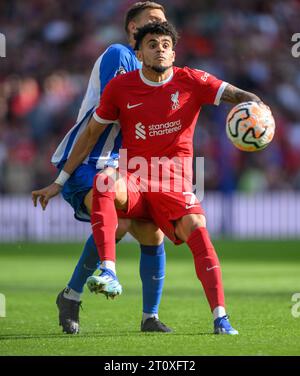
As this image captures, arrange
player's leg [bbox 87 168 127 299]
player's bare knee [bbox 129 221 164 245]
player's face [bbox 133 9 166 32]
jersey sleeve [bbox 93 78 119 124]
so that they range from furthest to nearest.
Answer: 1. player's face [bbox 133 9 166 32]
2. player's bare knee [bbox 129 221 164 245]
3. jersey sleeve [bbox 93 78 119 124]
4. player's leg [bbox 87 168 127 299]

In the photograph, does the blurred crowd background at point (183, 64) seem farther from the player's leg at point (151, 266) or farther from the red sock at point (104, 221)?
the red sock at point (104, 221)

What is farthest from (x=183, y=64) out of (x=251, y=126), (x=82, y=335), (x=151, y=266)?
(x=251, y=126)

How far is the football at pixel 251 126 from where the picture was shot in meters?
6.56

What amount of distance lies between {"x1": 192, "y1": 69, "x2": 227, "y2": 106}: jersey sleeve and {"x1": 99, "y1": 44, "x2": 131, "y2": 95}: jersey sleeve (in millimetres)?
698

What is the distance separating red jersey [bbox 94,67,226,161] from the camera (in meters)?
7.00

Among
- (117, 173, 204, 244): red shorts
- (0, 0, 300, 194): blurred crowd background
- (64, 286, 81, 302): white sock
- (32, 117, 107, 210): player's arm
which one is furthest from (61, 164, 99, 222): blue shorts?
(0, 0, 300, 194): blurred crowd background

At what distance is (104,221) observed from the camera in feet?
22.1

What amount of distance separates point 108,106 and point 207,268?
4.31ft

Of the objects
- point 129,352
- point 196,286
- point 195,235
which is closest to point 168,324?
point 195,235

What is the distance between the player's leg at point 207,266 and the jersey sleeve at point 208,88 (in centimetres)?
80

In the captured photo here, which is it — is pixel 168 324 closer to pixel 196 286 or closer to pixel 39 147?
pixel 196 286

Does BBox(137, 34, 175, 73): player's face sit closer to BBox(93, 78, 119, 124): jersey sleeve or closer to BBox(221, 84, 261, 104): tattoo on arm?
BBox(93, 78, 119, 124): jersey sleeve

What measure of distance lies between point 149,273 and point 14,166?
13144mm

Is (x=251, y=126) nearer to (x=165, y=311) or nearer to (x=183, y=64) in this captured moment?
(x=165, y=311)
